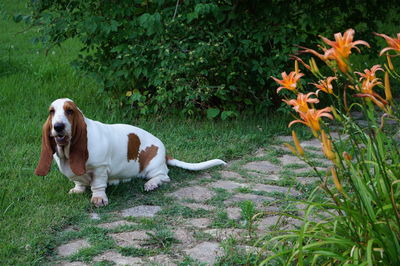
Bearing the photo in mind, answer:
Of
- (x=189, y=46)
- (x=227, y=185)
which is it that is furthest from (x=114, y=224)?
(x=189, y=46)

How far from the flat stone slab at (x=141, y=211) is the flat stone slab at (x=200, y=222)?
12.2 inches

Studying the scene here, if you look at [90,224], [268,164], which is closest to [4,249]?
[90,224]

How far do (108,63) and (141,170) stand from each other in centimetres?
230

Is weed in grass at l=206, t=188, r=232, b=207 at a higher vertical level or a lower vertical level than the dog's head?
lower

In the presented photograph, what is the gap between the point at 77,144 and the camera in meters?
4.54

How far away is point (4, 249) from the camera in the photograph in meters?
3.75

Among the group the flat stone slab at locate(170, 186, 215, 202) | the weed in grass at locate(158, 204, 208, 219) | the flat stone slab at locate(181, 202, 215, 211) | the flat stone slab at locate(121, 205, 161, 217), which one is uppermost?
the weed in grass at locate(158, 204, 208, 219)

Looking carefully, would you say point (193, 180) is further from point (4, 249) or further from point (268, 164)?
point (4, 249)

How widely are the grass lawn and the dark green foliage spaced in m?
0.26

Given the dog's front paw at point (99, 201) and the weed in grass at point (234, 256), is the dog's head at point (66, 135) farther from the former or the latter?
the weed in grass at point (234, 256)

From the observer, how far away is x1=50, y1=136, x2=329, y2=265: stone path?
12.3 ft

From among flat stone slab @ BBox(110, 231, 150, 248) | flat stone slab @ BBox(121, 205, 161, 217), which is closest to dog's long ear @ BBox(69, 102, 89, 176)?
flat stone slab @ BBox(121, 205, 161, 217)

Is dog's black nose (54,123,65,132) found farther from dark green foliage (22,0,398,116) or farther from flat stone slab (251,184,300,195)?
dark green foliage (22,0,398,116)

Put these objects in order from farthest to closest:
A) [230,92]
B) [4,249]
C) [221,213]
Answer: [230,92] < [221,213] < [4,249]
